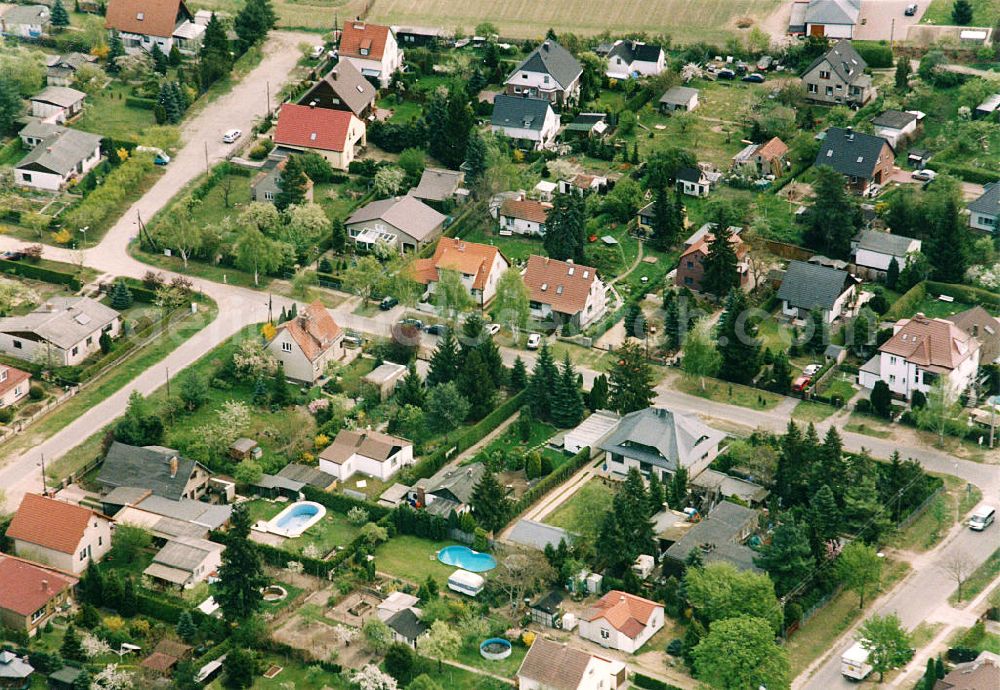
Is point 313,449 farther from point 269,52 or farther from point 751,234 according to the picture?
point 269,52

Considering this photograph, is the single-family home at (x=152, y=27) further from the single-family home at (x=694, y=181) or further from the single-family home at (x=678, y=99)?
the single-family home at (x=694, y=181)

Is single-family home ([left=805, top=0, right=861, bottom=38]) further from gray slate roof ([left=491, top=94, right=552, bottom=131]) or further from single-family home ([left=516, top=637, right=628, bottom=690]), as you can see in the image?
single-family home ([left=516, top=637, right=628, bottom=690])

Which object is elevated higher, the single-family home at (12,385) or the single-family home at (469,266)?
the single-family home at (469,266)

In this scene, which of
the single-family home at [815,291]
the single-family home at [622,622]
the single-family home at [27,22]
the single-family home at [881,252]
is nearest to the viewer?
the single-family home at [622,622]

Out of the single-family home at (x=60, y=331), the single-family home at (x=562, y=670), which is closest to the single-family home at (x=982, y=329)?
the single-family home at (x=562, y=670)

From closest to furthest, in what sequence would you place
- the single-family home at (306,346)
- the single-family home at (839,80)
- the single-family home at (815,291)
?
the single-family home at (306,346) → the single-family home at (815,291) → the single-family home at (839,80)

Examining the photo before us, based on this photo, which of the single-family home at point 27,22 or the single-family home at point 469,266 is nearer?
the single-family home at point 469,266

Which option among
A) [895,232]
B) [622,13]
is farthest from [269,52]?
[895,232]
